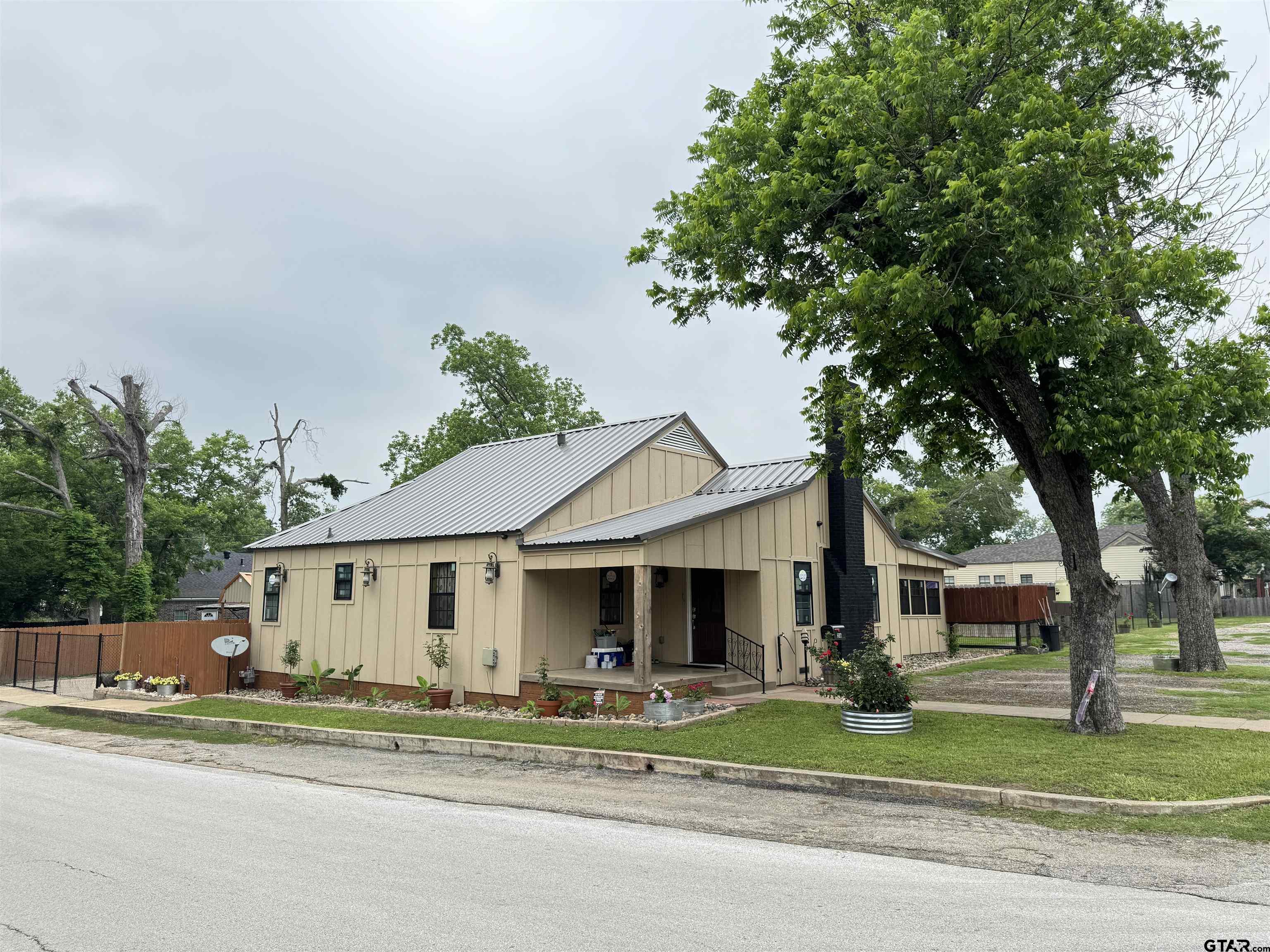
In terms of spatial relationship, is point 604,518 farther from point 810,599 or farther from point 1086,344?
point 1086,344

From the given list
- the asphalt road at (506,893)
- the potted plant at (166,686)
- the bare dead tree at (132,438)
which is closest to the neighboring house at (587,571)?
the potted plant at (166,686)

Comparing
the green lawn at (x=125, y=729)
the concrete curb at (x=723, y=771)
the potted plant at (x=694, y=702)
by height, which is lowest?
the green lawn at (x=125, y=729)

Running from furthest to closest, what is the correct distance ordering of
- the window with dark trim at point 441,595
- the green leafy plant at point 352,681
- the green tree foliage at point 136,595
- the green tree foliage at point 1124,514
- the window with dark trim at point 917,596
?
1. the green tree foliage at point 1124,514
2. the green tree foliage at point 136,595
3. the window with dark trim at point 917,596
4. the green leafy plant at point 352,681
5. the window with dark trim at point 441,595

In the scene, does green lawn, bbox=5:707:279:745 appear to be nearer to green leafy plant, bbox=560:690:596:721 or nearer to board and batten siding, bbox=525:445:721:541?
green leafy plant, bbox=560:690:596:721

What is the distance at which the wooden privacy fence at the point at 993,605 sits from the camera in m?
24.1

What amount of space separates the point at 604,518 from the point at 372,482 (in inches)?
1022

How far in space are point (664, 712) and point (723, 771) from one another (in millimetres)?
2837

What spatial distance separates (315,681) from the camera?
17734mm

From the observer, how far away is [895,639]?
68.6 ft

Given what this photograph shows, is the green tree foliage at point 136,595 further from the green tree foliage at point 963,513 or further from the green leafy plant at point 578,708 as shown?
the green tree foliage at point 963,513

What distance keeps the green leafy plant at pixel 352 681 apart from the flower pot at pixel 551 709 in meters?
5.45

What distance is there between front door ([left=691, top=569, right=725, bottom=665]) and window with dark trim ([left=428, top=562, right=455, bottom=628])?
15.7ft

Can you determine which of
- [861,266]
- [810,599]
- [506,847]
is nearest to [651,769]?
[506,847]

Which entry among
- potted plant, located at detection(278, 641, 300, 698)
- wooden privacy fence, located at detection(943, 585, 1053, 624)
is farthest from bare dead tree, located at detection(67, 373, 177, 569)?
wooden privacy fence, located at detection(943, 585, 1053, 624)
